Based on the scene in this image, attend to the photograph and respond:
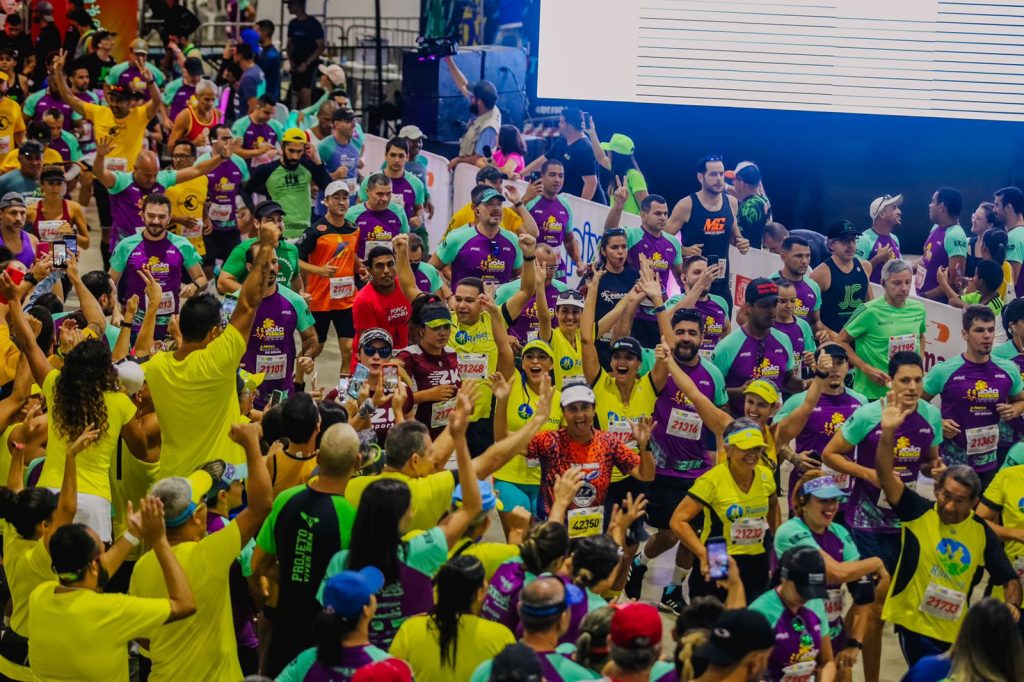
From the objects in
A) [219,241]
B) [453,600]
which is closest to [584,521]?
[453,600]

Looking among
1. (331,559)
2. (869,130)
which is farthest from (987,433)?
(869,130)

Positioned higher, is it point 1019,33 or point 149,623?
point 1019,33

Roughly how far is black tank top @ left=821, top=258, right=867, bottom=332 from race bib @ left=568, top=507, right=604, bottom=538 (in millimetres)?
3882

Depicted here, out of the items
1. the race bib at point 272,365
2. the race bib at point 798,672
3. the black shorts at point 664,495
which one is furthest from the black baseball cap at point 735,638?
the race bib at point 272,365

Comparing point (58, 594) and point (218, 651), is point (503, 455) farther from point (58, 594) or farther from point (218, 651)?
point (58, 594)

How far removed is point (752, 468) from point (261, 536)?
8.39 ft

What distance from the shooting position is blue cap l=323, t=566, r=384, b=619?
15.1 feet

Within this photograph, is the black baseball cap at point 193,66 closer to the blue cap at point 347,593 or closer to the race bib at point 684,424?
the race bib at point 684,424

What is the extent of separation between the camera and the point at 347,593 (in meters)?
4.60

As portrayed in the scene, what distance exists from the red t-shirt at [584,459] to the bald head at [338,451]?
5.70ft

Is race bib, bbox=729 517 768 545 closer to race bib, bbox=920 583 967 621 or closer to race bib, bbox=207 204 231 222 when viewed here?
race bib, bbox=920 583 967 621

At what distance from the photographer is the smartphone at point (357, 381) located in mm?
6930

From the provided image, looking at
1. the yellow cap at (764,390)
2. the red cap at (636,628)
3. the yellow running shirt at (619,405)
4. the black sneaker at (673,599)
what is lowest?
the black sneaker at (673,599)

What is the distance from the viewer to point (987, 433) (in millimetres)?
8297
